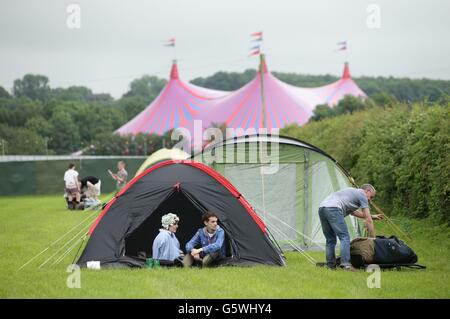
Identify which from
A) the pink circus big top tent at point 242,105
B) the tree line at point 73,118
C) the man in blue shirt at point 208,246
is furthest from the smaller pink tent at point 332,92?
the man in blue shirt at point 208,246

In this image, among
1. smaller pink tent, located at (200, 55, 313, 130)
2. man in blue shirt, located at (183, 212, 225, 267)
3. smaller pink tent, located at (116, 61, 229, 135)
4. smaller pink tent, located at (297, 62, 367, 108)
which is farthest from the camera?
smaller pink tent, located at (116, 61, 229, 135)

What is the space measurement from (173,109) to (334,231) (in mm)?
53110

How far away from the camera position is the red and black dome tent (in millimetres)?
10898

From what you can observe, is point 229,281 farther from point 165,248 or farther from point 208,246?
point 165,248

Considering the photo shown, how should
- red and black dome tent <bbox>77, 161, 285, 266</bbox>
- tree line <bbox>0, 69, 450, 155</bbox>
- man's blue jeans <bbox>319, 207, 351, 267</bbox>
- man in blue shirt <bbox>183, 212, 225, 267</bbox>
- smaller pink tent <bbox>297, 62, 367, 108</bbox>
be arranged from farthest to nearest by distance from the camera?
smaller pink tent <bbox>297, 62, 367, 108</bbox>, tree line <bbox>0, 69, 450, 155</bbox>, red and black dome tent <bbox>77, 161, 285, 266</bbox>, man in blue shirt <bbox>183, 212, 225, 267</bbox>, man's blue jeans <bbox>319, 207, 351, 267</bbox>

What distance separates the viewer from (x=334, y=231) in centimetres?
1041

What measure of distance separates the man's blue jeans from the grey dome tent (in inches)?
121

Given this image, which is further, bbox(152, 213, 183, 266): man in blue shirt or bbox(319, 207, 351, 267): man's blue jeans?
bbox(152, 213, 183, 266): man in blue shirt

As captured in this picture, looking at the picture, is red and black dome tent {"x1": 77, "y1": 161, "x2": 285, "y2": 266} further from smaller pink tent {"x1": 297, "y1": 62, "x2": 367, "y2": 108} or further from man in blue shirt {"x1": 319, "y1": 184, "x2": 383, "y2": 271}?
smaller pink tent {"x1": 297, "y1": 62, "x2": 367, "y2": 108}

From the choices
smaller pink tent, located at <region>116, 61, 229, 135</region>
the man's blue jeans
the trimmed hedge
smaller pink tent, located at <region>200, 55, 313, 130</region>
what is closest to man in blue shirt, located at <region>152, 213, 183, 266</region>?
the man's blue jeans
